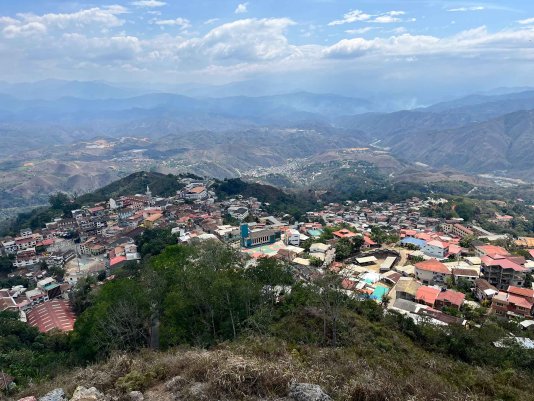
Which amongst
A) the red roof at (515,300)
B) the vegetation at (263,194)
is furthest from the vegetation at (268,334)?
the vegetation at (263,194)

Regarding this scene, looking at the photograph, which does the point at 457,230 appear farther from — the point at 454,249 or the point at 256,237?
the point at 256,237

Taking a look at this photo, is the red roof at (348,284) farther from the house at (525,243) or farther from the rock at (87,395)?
the house at (525,243)

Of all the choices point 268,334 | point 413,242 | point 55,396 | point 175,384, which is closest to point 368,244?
point 413,242

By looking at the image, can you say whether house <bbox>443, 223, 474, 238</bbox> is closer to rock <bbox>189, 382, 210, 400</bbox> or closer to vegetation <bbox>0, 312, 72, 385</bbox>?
A: vegetation <bbox>0, 312, 72, 385</bbox>

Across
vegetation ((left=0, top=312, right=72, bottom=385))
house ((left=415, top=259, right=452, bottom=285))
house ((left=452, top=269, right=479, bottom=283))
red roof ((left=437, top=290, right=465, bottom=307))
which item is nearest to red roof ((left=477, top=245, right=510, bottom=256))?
house ((left=452, top=269, right=479, bottom=283))

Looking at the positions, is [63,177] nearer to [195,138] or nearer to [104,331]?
[195,138]

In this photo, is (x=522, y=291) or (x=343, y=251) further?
(x=343, y=251)
